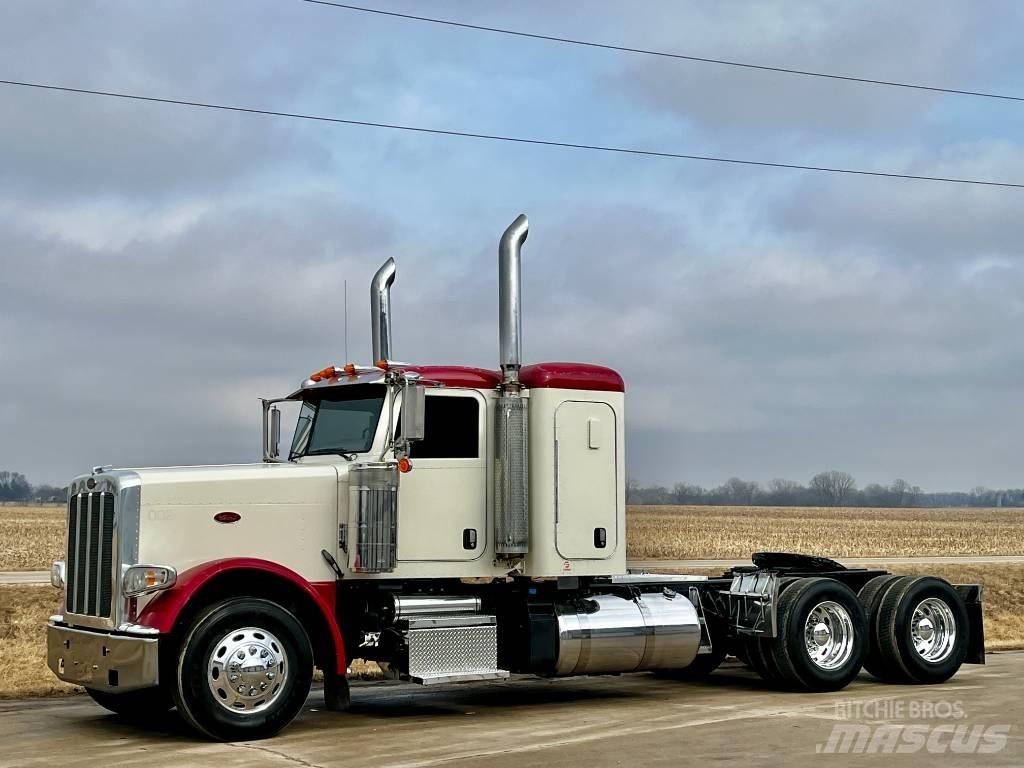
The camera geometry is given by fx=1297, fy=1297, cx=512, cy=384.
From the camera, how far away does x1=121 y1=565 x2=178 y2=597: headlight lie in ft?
34.9

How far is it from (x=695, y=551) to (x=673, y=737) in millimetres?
35511

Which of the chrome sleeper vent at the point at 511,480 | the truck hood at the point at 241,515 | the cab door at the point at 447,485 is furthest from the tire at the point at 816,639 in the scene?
the truck hood at the point at 241,515

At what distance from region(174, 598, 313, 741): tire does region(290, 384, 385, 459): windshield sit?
195 centimetres

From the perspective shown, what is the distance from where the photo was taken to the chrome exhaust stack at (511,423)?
483 inches

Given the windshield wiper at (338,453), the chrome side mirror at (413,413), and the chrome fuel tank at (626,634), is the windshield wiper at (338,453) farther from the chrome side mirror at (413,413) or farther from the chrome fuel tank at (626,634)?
the chrome fuel tank at (626,634)

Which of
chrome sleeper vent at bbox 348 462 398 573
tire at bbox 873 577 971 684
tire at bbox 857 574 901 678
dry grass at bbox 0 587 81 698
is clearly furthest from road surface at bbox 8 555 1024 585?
chrome sleeper vent at bbox 348 462 398 573

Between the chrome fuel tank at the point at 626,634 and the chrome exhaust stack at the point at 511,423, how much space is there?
946 mm

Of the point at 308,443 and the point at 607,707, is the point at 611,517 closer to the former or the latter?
the point at 607,707

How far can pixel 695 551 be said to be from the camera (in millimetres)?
45375

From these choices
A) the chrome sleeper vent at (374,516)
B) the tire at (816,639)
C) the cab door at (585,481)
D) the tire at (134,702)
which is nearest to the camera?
the chrome sleeper vent at (374,516)

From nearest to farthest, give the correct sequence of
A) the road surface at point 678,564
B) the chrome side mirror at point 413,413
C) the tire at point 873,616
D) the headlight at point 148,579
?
1. the headlight at point 148,579
2. the chrome side mirror at point 413,413
3. the tire at point 873,616
4. the road surface at point 678,564

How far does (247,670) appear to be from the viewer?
34.7 ft

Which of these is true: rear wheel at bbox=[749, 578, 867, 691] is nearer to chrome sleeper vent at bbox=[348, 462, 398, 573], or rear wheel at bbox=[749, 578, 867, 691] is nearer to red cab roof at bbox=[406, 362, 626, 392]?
red cab roof at bbox=[406, 362, 626, 392]

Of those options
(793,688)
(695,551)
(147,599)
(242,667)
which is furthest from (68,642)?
(695,551)
